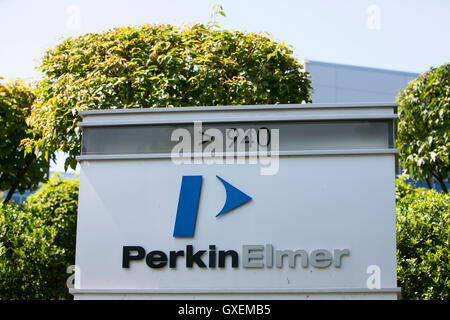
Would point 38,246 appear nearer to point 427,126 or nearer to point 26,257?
point 26,257

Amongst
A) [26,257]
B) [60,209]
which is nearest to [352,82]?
[60,209]

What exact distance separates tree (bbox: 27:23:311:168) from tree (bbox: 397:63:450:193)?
4.17m

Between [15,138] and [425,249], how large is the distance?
30.3 ft

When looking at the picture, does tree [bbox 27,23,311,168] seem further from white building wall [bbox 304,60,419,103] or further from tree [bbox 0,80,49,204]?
white building wall [bbox 304,60,419,103]

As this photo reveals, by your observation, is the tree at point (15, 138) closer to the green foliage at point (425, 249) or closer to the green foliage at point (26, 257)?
the green foliage at point (26, 257)

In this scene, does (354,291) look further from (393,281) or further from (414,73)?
(414,73)

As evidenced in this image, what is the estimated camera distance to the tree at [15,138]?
1258cm

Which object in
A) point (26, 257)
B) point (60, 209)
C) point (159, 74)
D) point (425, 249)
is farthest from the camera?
point (60, 209)

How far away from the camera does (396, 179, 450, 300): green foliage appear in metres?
8.50

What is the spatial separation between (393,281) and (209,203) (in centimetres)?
177

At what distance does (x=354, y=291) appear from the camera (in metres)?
4.89

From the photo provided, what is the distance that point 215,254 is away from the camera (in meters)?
5.06

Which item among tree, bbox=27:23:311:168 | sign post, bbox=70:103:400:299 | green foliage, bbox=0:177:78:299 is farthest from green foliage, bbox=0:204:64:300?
sign post, bbox=70:103:400:299
